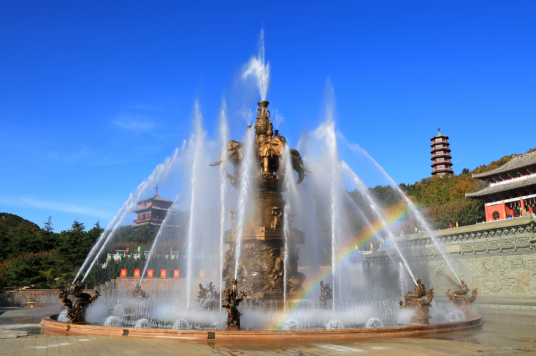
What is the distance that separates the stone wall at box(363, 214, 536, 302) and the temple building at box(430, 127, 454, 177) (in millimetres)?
69119

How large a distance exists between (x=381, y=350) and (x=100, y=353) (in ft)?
23.8

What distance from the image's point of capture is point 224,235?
19.6m

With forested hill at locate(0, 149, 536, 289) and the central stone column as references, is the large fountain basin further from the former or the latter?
forested hill at locate(0, 149, 536, 289)

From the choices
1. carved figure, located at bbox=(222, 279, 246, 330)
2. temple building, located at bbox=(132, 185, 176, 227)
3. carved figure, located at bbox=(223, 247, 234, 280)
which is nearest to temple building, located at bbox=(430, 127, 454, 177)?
temple building, located at bbox=(132, 185, 176, 227)

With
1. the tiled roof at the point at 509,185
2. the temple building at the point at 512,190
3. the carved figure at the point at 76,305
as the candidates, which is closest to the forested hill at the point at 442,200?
the temple building at the point at 512,190

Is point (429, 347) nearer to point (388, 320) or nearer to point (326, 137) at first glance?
point (388, 320)

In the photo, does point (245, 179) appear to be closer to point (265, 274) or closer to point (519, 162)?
point (265, 274)

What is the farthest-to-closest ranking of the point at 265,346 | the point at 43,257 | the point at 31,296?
the point at 43,257 → the point at 31,296 → the point at 265,346

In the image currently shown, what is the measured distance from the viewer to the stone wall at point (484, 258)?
34.5 m

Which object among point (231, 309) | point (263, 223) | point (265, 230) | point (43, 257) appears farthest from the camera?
point (43, 257)

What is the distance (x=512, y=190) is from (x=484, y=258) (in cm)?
1485

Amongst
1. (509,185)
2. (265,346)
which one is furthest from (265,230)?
(509,185)

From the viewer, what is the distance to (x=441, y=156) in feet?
360

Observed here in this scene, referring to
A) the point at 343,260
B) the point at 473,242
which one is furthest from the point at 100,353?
the point at 343,260
